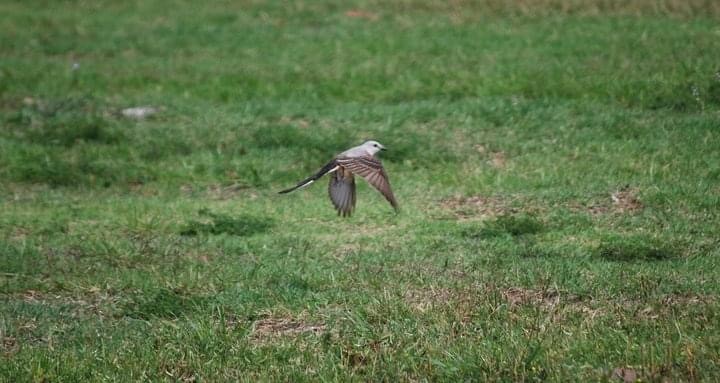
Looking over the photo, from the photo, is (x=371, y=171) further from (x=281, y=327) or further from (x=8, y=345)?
(x=8, y=345)

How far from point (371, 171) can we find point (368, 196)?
2453mm

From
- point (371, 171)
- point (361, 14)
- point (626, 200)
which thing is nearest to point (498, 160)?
point (626, 200)

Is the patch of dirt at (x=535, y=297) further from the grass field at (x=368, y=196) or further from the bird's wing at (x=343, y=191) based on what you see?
the bird's wing at (x=343, y=191)

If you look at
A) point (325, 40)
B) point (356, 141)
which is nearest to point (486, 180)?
point (356, 141)

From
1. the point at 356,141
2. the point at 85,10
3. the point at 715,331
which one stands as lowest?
the point at 85,10

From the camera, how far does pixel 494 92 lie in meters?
13.4

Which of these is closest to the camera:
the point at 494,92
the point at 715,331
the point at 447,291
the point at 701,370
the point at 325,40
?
the point at 701,370

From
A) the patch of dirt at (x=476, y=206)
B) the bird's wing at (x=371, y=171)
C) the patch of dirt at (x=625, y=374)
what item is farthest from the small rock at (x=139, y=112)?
the patch of dirt at (x=625, y=374)

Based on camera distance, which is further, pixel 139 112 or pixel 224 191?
pixel 139 112

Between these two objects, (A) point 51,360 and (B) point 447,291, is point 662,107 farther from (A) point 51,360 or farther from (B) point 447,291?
(A) point 51,360

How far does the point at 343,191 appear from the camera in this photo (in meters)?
8.58

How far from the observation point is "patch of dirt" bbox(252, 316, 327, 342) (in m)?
6.70

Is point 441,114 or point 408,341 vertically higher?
point 408,341

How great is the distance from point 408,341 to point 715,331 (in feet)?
5.36
